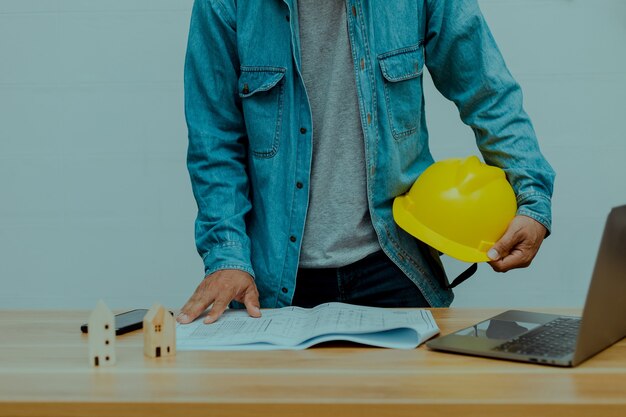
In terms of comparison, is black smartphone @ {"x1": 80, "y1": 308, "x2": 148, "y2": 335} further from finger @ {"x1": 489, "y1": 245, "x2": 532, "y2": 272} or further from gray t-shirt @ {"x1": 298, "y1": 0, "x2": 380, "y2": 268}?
finger @ {"x1": 489, "y1": 245, "x2": 532, "y2": 272}

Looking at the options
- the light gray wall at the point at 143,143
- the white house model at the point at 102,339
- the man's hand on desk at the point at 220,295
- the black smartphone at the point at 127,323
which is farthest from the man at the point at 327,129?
the light gray wall at the point at 143,143

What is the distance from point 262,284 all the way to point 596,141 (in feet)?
4.74

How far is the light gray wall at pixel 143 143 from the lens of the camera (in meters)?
2.56

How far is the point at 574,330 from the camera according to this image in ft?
3.83

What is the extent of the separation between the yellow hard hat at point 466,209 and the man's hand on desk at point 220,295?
0.36m

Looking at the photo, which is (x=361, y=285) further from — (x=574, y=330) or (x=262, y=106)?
(x=574, y=330)

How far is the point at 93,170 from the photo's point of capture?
8.66ft

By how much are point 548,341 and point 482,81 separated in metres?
0.77

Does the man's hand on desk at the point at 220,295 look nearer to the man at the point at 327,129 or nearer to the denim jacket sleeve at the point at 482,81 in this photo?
the man at the point at 327,129

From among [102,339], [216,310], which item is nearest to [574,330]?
[216,310]

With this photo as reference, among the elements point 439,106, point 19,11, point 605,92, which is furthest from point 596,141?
point 19,11

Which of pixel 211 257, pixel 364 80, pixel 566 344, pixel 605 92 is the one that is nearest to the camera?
pixel 566 344

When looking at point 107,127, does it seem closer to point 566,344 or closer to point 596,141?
point 596,141

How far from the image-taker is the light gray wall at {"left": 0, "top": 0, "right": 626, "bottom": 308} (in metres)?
2.56
